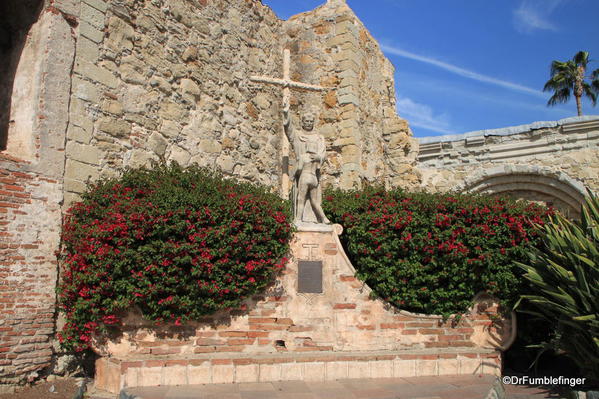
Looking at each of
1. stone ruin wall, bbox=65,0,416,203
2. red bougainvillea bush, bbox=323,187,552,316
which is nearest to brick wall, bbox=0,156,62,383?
stone ruin wall, bbox=65,0,416,203

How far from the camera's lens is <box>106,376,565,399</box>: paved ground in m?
4.95

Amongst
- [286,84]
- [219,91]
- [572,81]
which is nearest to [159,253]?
[286,84]

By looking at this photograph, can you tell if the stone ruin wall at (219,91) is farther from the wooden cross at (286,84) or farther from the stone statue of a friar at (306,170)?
the stone statue of a friar at (306,170)

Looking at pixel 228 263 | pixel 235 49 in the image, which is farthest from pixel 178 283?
pixel 235 49

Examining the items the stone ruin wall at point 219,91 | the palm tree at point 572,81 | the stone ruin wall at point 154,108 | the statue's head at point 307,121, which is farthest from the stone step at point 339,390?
the palm tree at point 572,81

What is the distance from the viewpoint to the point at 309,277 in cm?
629

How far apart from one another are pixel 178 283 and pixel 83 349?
146cm

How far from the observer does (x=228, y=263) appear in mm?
5594

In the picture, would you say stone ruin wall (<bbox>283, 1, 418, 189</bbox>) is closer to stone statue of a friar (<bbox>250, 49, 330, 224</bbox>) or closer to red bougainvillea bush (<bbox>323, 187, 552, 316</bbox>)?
stone statue of a friar (<bbox>250, 49, 330, 224</bbox>)

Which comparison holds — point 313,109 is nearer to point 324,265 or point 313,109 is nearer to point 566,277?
point 324,265

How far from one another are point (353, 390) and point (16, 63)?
18.7 feet

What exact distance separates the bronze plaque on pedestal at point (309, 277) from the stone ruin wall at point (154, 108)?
287 cm

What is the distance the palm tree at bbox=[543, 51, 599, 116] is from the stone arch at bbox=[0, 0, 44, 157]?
21678 millimetres

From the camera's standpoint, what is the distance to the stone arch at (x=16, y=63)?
19.2 feet
